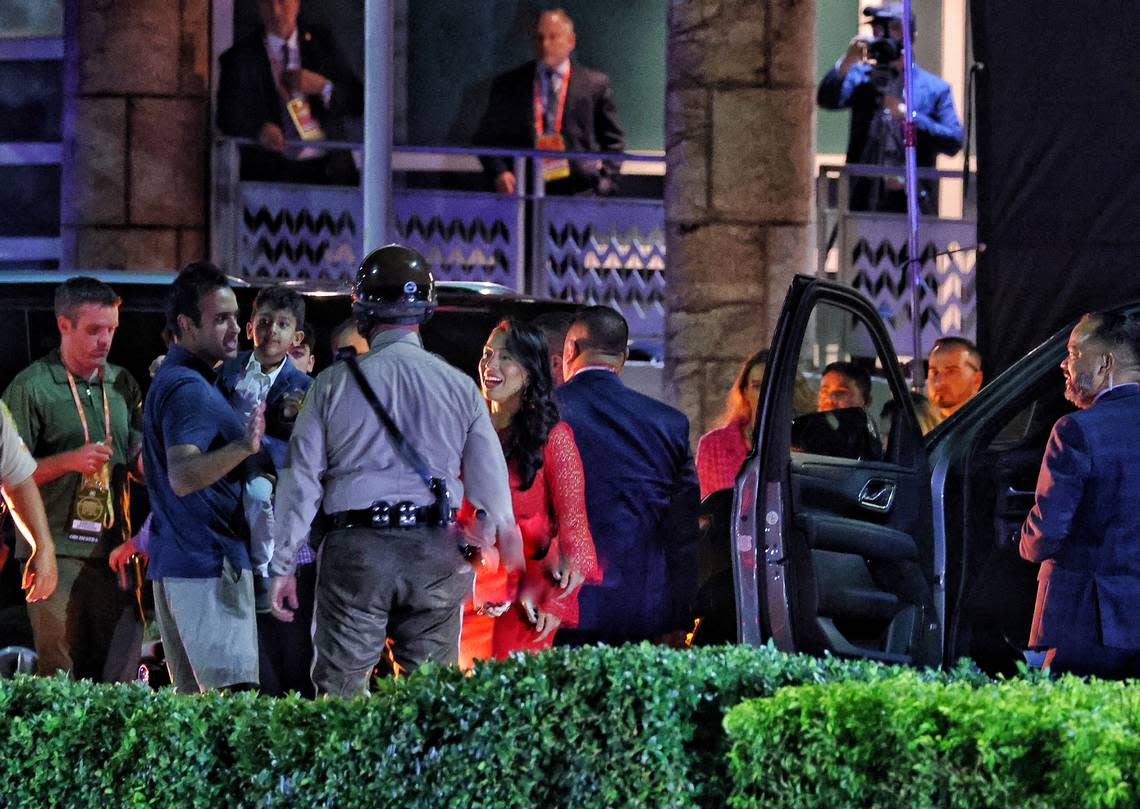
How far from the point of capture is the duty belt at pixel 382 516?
6.52m

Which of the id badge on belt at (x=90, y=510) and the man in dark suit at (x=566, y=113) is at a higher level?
the man in dark suit at (x=566, y=113)

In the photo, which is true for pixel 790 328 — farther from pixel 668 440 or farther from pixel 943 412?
pixel 943 412

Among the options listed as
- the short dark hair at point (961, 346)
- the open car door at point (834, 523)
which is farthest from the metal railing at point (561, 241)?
the open car door at point (834, 523)

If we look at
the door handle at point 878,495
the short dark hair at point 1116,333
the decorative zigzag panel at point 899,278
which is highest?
the decorative zigzag panel at point 899,278

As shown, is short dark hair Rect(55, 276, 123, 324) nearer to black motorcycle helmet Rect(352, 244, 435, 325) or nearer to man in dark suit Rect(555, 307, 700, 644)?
black motorcycle helmet Rect(352, 244, 435, 325)

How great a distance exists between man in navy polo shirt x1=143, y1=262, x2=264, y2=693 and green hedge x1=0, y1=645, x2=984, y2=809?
174 cm

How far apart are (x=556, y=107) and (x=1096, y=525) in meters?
8.66

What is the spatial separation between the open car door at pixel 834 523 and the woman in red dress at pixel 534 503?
63cm

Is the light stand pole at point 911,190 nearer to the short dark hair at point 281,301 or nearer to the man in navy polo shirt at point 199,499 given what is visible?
the short dark hair at point 281,301

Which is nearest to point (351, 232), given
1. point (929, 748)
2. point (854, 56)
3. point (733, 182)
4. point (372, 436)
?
point (733, 182)

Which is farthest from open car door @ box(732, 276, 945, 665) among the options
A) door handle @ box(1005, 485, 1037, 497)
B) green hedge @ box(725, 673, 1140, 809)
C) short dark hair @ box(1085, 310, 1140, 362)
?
green hedge @ box(725, 673, 1140, 809)

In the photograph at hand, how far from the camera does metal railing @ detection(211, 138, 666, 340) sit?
14.2 metres

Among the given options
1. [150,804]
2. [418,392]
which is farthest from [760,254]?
[150,804]

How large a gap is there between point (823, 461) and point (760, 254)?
5.79m
